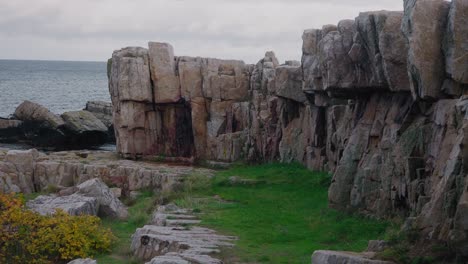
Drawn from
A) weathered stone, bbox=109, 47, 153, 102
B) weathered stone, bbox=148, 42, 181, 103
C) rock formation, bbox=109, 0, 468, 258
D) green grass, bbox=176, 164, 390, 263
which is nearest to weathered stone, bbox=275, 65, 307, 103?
rock formation, bbox=109, 0, 468, 258

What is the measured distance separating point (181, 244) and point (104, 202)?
932 centimetres

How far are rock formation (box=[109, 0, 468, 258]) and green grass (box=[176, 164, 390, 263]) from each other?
0.91m

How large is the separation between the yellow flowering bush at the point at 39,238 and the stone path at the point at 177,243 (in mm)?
1338

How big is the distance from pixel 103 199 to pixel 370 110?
962cm

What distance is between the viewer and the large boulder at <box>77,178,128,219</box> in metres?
27.8

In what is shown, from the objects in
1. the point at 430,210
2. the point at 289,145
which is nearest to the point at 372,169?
the point at 430,210

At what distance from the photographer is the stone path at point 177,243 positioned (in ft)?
58.2

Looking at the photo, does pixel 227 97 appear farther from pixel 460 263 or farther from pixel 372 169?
pixel 460 263

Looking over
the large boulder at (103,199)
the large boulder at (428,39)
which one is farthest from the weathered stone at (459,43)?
the large boulder at (103,199)

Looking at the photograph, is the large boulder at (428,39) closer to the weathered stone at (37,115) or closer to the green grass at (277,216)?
the green grass at (277,216)

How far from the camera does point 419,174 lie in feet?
64.2

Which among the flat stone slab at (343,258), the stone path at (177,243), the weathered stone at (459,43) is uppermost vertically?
the weathered stone at (459,43)

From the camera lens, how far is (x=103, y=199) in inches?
1109

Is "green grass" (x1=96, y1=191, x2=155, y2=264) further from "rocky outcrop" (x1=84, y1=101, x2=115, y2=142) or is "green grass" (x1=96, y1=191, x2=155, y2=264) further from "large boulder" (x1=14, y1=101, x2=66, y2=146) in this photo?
"rocky outcrop" (x1=84, y1=101, x2=115, y2=142)
